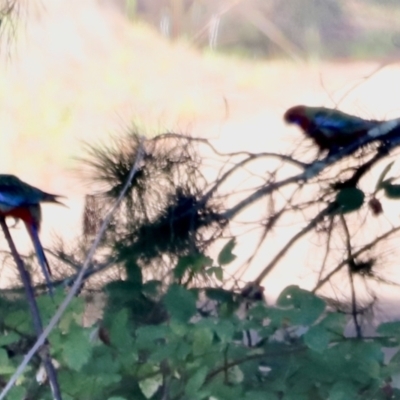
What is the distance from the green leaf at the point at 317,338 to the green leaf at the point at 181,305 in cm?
13

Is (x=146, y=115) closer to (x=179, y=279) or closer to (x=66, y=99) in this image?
(x=179, y=279)

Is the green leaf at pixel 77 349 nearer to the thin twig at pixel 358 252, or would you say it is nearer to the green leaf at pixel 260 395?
the green leaf at pixel 260 395

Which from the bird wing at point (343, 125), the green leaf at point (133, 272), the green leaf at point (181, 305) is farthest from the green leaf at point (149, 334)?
the bird wing at point (343, 125)

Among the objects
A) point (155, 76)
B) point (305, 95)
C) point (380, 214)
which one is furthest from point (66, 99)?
point (380, 214)

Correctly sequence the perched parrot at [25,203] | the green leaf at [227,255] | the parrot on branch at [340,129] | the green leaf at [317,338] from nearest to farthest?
the green leaf at [317,338] → the green leaf at [227,255] → the parrot on branch at [340,129] → the perched parrot at [25,203]

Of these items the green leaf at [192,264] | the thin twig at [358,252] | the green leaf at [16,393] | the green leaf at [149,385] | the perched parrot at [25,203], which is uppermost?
the perched parrot at [25,203]

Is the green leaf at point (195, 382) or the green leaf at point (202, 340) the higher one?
the green leaf at point (202, 340)

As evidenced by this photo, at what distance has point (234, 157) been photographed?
92 centimetres

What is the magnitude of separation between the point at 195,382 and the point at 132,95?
1490 millimetres

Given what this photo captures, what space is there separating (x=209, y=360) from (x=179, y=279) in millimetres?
130

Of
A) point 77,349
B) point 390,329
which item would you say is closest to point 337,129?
point 390,329

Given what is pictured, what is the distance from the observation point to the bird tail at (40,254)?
3.04 feet

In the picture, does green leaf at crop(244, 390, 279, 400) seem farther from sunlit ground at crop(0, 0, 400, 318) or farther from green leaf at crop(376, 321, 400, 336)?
sunlit ground at crop(0, 0, 400, 318)

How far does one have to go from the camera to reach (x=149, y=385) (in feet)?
2.44
